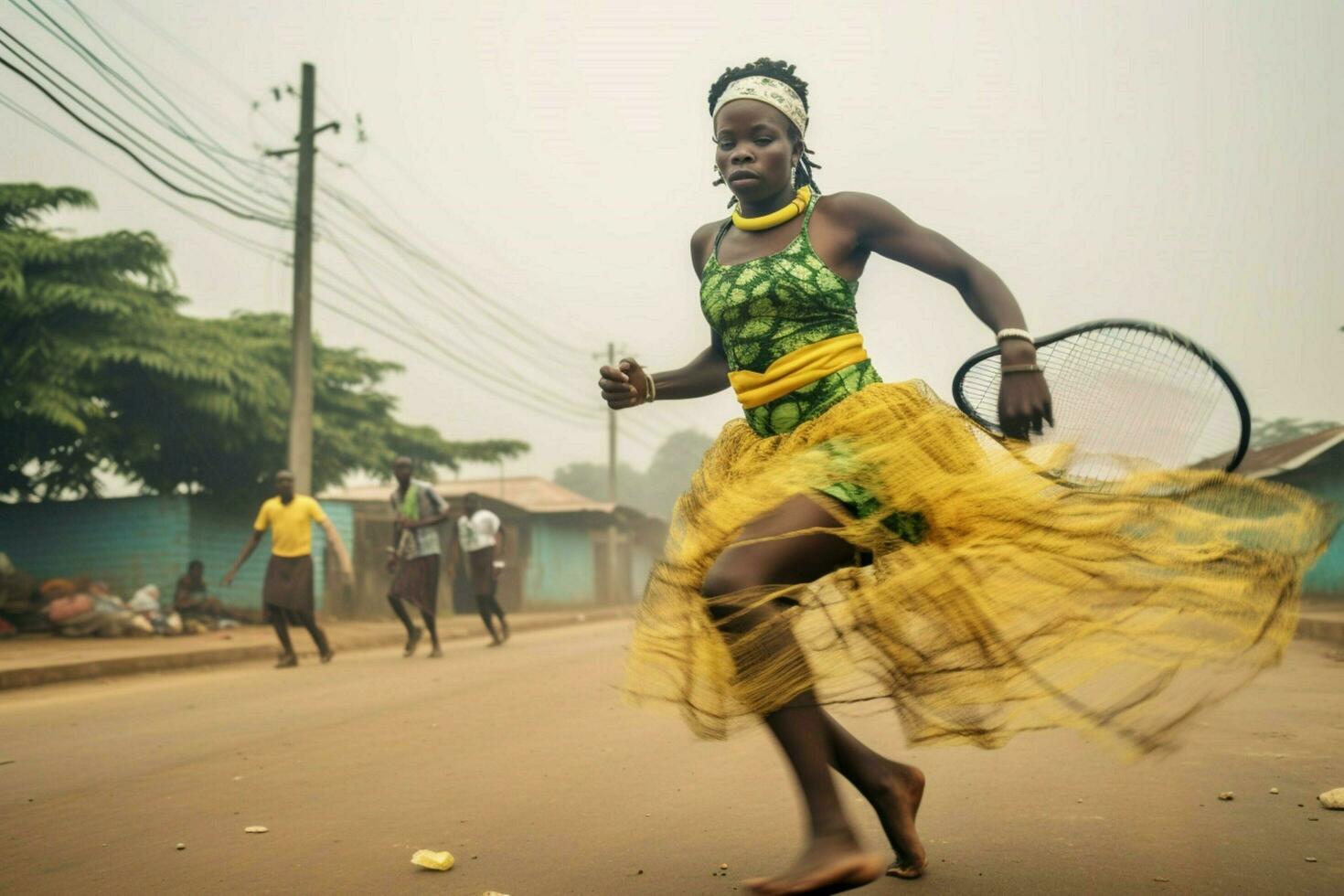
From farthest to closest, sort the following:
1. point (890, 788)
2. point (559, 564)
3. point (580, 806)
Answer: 1. point (559, 564)
2. point (580, 806)
3. point (890, 788)

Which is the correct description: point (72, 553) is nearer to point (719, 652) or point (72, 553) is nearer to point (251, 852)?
point (251, 852)

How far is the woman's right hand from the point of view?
11.0 feet

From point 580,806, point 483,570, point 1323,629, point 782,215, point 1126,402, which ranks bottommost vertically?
point 580,806

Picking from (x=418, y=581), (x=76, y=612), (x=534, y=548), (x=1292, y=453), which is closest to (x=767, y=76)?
(x=418, y=581)

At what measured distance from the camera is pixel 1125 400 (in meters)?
3.34

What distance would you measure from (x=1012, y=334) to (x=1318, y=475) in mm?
23035

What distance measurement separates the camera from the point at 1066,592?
2.82 metres

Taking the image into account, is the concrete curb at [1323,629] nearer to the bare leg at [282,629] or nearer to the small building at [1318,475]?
the small building at [1318,475]

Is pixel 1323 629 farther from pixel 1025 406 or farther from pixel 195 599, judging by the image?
pixel 195 599

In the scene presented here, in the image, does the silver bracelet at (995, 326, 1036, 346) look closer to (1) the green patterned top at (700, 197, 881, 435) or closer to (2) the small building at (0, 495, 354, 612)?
(1) the green patterned top at (700, 197, 881, 435)

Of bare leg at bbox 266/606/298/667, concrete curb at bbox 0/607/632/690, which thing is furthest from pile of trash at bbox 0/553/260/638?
bare leg at bbox 266/606/298/667

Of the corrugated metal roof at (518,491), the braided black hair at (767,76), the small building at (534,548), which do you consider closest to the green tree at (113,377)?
the small building at (534,548)

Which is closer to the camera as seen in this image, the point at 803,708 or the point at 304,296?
the point at 803,708

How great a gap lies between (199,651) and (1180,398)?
11292 mm
